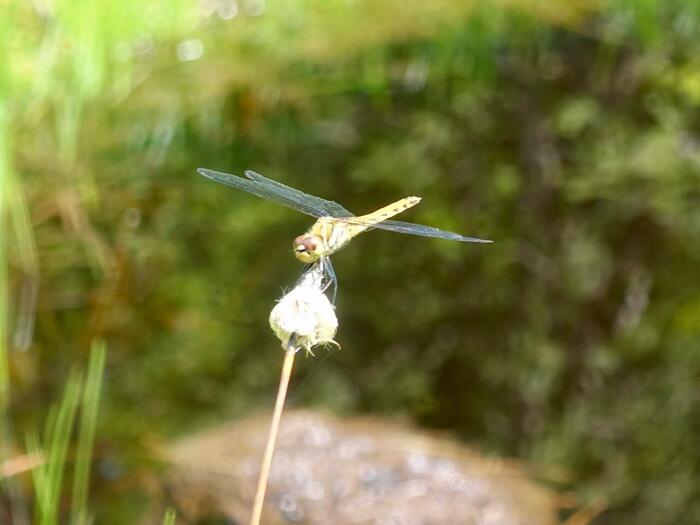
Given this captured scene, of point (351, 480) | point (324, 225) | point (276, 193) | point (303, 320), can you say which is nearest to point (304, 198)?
point (276, 193)

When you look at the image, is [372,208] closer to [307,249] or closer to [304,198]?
[304,198]

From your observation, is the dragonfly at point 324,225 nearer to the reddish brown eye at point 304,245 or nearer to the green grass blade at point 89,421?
the reddish brown eye at point 304,245

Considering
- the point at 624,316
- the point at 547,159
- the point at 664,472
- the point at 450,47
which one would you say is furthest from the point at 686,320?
the point at 450,47

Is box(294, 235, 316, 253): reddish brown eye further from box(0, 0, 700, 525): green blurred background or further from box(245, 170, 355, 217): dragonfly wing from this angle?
box(0, 0, 700, 525): green blurred background

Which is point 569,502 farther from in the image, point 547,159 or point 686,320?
point 547,159

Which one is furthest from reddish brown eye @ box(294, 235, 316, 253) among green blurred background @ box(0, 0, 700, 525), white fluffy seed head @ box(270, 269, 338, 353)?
green blurred background @ box(0, 0, 700, 525)
